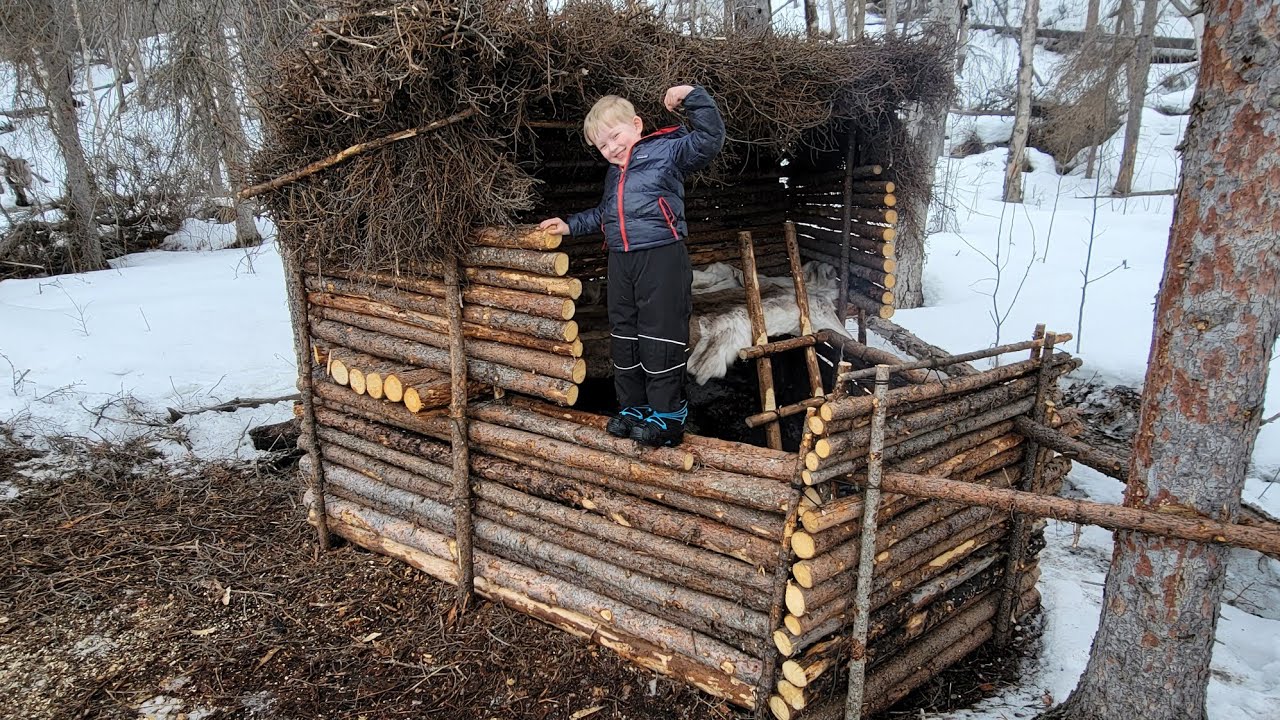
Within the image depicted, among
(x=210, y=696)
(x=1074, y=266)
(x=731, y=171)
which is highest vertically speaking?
(x=731, y=171)

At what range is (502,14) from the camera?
3.89 m

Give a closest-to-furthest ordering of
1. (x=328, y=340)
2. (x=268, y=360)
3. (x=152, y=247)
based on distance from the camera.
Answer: (x=328, y=340), (x=268, y=360), (x=152, y=247)

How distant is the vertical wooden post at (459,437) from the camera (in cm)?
453

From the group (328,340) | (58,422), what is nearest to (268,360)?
(58,422)

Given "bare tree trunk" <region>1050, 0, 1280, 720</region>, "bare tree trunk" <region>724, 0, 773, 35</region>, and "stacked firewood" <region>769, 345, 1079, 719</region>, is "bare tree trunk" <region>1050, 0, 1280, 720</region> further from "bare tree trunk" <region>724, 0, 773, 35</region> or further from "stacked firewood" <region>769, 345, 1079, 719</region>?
"bare tree trunk" <region>724, 0, 773, 35</region>

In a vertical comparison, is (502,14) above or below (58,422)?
above

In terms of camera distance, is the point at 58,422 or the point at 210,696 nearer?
the point at 210,696

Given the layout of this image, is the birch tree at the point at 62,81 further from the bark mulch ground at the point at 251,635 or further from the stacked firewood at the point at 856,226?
the stacked firewood at the point at 856,226

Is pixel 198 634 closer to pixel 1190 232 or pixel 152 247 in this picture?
pixel 1190 232

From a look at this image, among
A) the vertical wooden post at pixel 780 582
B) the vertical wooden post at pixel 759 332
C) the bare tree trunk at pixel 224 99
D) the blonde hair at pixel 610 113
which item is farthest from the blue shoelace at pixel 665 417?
the bare tree trunk at pixel 224 99

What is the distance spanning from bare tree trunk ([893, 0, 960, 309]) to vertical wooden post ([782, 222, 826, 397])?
1016mm

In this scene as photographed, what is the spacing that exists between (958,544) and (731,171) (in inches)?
159

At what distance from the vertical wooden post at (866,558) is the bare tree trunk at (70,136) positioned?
9975 millimetres

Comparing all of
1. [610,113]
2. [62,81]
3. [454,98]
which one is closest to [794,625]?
[610,113]
